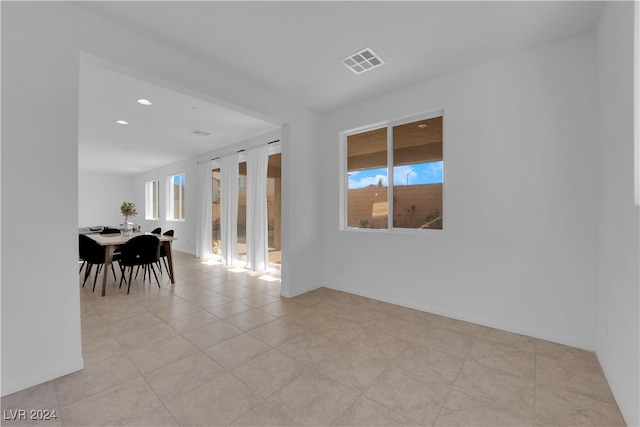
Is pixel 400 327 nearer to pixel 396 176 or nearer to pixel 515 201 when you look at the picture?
pixel 515 201

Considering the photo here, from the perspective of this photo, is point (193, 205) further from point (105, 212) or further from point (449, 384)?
→ point (449, 384)

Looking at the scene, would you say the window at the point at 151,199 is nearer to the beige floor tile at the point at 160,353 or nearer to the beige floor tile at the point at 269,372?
the beige floor tile at the point at 160,353

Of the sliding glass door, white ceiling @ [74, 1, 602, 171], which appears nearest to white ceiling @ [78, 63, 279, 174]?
white ceiling @ [74, 1, 602, 171]

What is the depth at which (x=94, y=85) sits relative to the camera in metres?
3.36

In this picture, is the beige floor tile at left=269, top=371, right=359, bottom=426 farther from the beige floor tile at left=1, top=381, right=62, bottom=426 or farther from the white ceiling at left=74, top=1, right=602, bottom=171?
the white ceiling at left=74, top=1, right=602, bottom=171

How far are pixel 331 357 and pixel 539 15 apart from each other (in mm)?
3346

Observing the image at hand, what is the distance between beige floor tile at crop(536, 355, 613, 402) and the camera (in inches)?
72.1

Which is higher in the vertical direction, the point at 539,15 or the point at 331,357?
the point at 539,15

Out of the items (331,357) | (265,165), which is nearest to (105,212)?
(265,165)

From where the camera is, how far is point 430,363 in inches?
86.0

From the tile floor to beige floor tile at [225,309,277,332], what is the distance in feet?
0.04

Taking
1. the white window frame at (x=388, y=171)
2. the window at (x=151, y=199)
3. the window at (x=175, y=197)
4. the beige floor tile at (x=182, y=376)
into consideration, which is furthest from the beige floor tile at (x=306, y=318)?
the window at (x=151, y=199)

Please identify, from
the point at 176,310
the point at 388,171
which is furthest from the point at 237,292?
the point at 388,171

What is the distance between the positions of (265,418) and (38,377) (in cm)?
171
